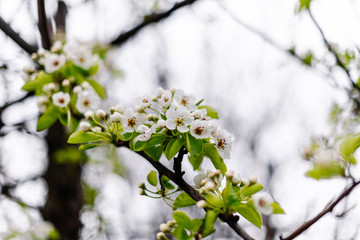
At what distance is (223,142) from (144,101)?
0.39 m

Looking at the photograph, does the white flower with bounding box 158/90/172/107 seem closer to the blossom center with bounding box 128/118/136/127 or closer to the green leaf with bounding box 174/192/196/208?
the blossom center with bounding box 128/118/136/127

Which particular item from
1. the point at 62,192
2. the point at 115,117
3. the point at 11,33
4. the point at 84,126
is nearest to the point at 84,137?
the point at 84,126

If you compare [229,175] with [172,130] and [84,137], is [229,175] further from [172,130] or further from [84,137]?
[84,137]

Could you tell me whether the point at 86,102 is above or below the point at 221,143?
below

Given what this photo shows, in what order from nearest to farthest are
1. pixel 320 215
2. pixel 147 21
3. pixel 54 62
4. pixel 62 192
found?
pixel 320 215
pixel 54 62
pixel 147 21
pixel 62 192

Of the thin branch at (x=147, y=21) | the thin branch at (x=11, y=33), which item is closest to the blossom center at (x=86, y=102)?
Answer: the thin branch at (x=11, y=33)

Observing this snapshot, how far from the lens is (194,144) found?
126 centimetres

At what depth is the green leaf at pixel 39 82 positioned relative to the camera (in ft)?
6.22

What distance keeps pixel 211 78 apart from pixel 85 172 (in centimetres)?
337

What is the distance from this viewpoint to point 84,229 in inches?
195

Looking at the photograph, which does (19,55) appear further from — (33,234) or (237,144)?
(237,144)

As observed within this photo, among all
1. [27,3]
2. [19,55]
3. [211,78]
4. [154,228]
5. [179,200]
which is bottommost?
[154,228]

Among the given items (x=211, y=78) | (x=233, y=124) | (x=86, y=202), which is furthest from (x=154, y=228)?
(x=211, y=78)

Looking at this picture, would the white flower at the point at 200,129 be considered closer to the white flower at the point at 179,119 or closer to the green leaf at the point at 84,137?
→ the white flower at the point at 179,119
